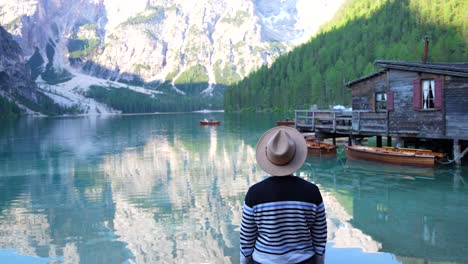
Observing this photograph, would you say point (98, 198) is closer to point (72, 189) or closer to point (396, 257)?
point (72, 189)

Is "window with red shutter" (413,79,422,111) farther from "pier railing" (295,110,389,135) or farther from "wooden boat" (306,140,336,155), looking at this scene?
"wooden boat" (306,140,336,155)

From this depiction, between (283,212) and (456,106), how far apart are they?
84.9ft

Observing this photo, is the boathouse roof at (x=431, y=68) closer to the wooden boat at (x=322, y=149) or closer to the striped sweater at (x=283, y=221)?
the wooden boat at (x=322, y=149)

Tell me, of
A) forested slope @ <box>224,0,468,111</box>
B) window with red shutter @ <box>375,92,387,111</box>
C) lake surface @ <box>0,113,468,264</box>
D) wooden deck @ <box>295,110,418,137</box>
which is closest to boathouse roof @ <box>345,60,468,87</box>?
window with red shutter @ <box>375,92,387,111</box>

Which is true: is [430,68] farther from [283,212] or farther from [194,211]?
[283,212]

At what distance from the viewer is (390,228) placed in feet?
51.6

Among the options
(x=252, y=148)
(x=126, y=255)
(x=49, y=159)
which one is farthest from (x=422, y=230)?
(x=49, y=159)

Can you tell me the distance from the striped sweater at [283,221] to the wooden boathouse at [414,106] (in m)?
25.0

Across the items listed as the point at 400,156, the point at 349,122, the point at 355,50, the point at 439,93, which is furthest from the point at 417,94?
the point at 355,50

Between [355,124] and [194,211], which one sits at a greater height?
[355,124]

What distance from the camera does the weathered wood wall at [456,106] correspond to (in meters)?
27.3

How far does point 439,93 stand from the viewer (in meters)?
28.5

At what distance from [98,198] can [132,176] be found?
6.78 meters

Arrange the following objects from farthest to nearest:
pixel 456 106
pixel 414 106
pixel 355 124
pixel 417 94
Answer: pixel 355 124 < pixel 414 106 < pixel 417 94 < pixel 456 106
